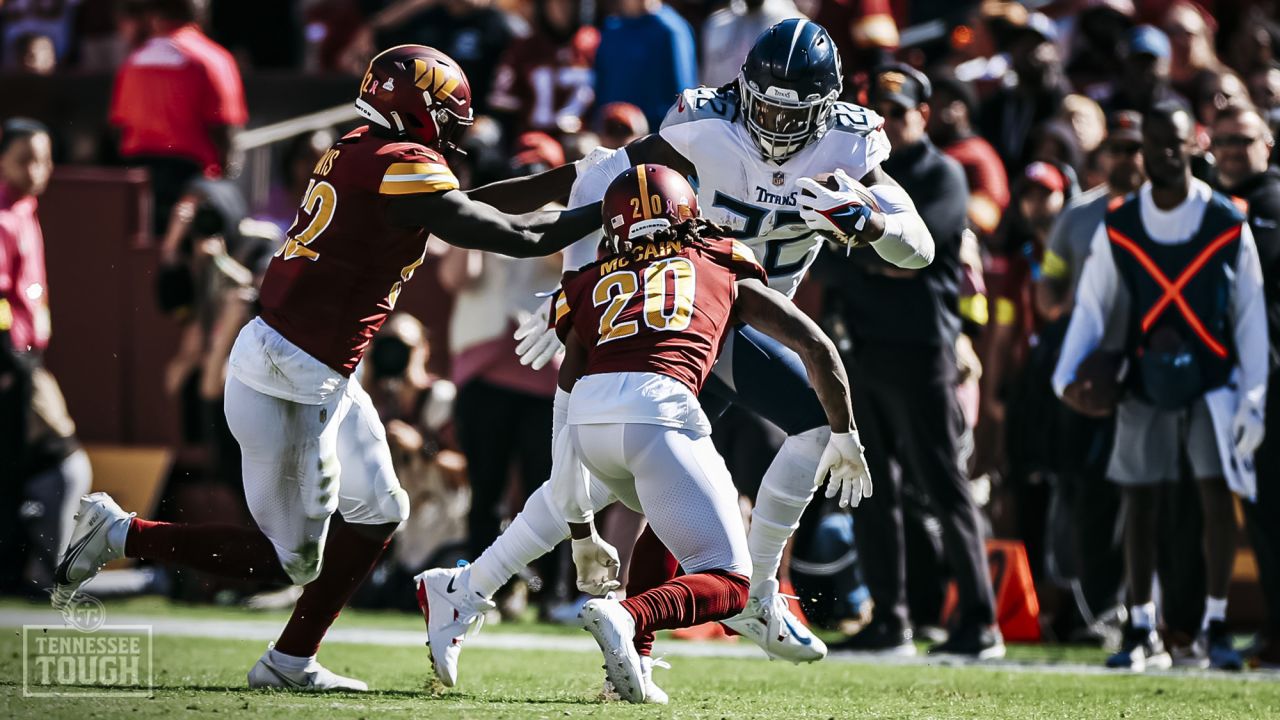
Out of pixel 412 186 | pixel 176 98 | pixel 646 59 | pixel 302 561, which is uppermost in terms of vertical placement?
pixel 646 59

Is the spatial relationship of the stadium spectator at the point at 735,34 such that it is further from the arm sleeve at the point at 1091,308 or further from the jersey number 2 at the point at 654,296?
the jersey number 2 at the point at 654,296

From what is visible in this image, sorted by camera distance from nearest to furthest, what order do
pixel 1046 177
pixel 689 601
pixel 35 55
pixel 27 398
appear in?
pixel 689 601, pixel 1046 177, pixel 27 398, pixel 35 55

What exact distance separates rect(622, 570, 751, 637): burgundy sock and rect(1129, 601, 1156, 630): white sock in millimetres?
2757

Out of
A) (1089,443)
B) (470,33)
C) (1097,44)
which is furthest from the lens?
(470,33)

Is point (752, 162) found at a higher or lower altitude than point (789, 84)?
lower

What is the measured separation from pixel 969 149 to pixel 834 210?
370cm

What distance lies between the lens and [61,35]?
1384 centimetres

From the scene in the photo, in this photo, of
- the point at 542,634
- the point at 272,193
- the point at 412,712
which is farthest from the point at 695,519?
the point at 272,193

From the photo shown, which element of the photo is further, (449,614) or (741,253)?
(449,614)

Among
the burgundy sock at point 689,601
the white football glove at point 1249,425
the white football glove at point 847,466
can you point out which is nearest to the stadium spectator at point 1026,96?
the white football glove at point 1249,425

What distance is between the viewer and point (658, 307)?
5.48 metres

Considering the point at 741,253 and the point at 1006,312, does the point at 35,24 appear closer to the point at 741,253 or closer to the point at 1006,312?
the point at 1006,312

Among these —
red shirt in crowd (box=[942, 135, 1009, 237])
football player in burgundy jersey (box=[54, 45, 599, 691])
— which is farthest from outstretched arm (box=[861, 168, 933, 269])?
red shirt in crowd (box=[942, 135, 1009, 237])

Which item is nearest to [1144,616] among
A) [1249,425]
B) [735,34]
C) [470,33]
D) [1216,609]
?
[1216,609]
